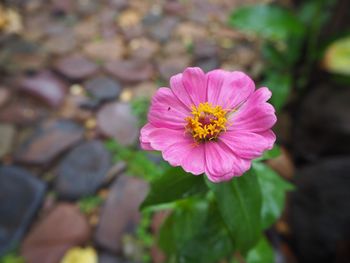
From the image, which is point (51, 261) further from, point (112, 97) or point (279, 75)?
point (279, 75)

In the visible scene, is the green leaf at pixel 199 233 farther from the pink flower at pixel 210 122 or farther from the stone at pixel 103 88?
the stone at pixel 103 88

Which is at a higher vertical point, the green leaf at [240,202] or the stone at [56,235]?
the green leaf at [240,202]

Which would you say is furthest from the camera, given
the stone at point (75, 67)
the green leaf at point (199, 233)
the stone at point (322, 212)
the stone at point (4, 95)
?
the stone at point (75, 67)

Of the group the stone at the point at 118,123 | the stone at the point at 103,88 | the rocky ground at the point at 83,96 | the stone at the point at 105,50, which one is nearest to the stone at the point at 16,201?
the rocky ground at the point at 83,96

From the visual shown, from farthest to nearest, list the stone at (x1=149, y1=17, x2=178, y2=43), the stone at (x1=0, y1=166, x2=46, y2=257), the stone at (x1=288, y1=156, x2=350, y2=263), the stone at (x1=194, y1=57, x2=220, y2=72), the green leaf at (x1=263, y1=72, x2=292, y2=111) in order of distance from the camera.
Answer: the stone at (x1=149, y1=17, x2=178, y2=43) < the stone at (x1=194, y1=57, x2=220, y2=72) < the green leaf at (x1=263, y1=72, x2=292, y2=111) < the stone at (x1=0, y1=166, x2=46, y2=257) < the stone at (x1=288, y1=156, x2=350, y2=263)

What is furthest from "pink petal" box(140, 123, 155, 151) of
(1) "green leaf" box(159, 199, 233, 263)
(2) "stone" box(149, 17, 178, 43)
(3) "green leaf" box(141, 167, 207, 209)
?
(2) "stone" box(149, 17, 178, 43)

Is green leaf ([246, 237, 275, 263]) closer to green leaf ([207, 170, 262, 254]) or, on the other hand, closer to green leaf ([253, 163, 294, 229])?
green leaf ([253, 163, 294, 229])

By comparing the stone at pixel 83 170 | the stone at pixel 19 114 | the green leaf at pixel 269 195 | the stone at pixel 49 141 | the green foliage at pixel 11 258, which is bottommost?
the green foliage at pixel 11 258
